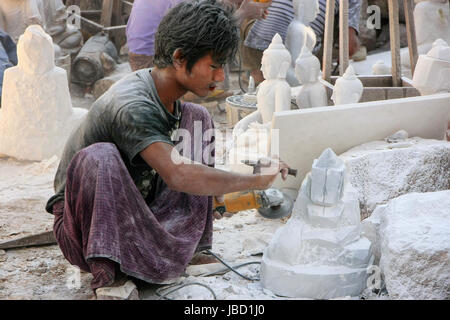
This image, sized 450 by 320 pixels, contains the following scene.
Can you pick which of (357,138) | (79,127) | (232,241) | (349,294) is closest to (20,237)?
(79,127)

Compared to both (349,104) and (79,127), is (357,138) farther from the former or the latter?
(79,127)

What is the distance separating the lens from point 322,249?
9.55 ft

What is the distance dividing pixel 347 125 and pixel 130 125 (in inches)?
72.4

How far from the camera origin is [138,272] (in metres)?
2.81

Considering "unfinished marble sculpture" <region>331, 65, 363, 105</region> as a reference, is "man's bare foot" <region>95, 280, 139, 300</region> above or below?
below

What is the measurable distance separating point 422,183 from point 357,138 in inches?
23.1

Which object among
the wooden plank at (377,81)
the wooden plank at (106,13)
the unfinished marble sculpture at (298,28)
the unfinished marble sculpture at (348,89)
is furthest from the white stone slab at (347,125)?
the wooden plank at (106,13)

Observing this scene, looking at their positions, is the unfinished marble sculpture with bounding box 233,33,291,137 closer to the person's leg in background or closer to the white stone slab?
the white stone slab

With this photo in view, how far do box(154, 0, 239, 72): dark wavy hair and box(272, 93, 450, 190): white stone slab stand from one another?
1185 millimetres

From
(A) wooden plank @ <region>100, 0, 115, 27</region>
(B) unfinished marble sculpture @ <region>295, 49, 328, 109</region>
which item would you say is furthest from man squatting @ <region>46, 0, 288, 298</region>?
(A) wooden plank @ <region>100, 0, 115, 27</region>

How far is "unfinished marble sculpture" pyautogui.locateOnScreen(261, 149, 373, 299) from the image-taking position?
9.40 ft

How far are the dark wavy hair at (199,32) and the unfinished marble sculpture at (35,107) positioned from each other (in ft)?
9.03

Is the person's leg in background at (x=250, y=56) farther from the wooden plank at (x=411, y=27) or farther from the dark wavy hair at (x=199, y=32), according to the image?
the dark wavy hair at (x=199, y=32)

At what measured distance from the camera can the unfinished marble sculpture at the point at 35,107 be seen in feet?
17.4
